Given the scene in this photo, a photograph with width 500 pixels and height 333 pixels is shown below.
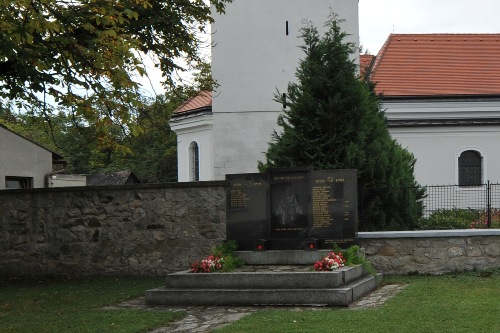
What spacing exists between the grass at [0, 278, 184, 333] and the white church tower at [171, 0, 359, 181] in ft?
29.1

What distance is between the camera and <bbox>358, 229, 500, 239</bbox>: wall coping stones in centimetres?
1405

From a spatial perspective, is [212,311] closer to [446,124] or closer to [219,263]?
[219,263]

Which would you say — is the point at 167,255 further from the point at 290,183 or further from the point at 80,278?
the point at 290,183

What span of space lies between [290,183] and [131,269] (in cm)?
490

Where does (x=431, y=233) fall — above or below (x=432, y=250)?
above

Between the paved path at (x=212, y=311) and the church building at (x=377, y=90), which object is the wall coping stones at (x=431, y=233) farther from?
the church building at (x=377, y=90)

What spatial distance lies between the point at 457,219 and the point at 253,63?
32.3 ft

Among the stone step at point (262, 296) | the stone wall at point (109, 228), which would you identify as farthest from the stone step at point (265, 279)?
the stone wall at point (109, 228)

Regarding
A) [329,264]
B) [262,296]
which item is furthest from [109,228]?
[329,264]

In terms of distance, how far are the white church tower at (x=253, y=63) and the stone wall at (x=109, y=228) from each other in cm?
773

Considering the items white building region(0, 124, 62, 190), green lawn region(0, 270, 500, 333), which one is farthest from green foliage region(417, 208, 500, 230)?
white building region(0, 124, 62, 190)

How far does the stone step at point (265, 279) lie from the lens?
11055 millimetres

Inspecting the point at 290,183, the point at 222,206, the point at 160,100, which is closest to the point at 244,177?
the point at 290,183

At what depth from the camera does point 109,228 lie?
1605cm
